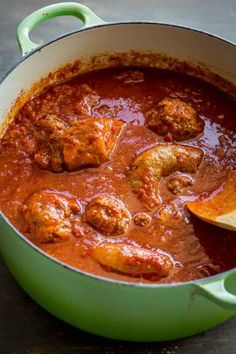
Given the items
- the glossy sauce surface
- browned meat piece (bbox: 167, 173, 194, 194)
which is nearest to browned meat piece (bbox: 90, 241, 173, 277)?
the glossy sauce surface

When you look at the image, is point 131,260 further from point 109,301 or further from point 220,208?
point 220,208

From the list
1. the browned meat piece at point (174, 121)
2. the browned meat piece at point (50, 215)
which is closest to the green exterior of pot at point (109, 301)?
the browned meat piece at point (50, 215)

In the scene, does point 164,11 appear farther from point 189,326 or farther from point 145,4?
point 189,326

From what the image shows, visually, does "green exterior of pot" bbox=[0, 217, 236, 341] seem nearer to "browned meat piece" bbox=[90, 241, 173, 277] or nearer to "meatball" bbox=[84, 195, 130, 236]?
"browned meat piece" bbox=[90, 241, 173, 277]

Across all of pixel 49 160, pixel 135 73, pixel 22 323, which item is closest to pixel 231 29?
pixel 135 73

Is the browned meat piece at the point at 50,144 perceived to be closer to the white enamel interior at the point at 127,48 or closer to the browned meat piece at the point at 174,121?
the white enamel interior at the point at 127,48
